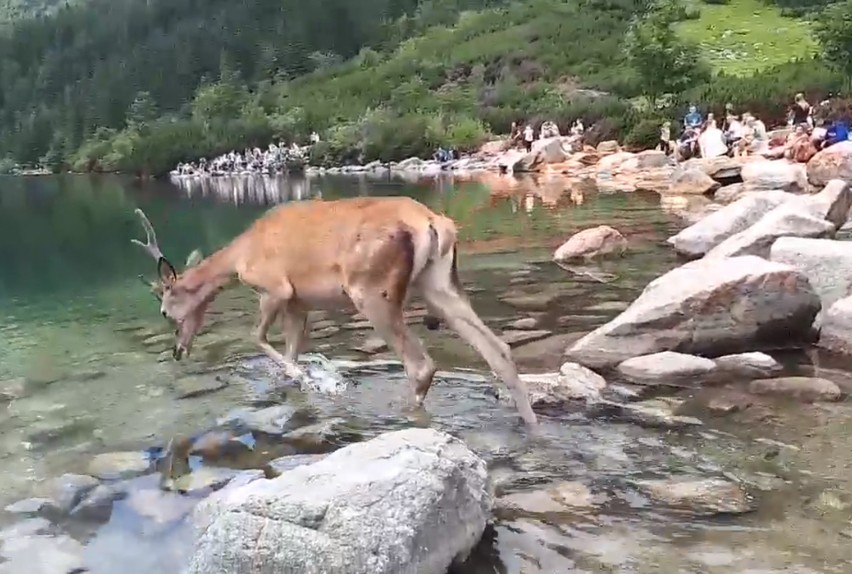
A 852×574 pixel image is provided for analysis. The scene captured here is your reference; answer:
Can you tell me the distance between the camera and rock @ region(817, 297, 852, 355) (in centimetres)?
932

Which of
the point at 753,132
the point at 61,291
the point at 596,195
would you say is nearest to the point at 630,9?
the point at 753,132

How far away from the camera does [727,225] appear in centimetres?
1541

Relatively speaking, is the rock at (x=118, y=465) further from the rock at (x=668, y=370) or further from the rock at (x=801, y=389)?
the rock at (x=801, y=389)

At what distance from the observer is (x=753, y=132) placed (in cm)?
3638

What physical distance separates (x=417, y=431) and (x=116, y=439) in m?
3.37

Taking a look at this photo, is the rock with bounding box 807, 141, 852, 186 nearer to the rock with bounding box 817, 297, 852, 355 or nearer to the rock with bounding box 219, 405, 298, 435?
the rock with bounding box 817, 297, 852, 355

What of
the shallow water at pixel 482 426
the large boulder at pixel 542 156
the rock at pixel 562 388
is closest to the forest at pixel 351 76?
the large boulder at pixel 542 156

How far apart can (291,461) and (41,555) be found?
1.85 metres

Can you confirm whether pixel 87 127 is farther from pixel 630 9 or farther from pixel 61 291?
pixel 61 291

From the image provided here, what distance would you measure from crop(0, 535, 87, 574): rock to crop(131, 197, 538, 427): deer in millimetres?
2946

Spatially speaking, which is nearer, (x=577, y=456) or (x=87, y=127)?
(x=577, y=456)

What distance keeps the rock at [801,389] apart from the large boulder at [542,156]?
37518mm

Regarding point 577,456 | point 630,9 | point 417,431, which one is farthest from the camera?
point 630,9

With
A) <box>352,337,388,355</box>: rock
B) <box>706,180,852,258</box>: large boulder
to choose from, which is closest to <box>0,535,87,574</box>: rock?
<box>352,337,388,355</box>: rock
